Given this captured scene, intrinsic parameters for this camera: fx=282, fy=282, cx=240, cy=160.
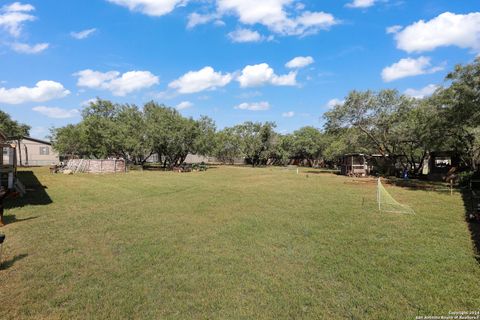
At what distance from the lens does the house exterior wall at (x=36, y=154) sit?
4580 cm

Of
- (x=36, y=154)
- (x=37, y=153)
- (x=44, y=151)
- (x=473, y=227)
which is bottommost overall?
(x=473, y=227)

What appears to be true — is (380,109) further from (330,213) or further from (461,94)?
(330,213)

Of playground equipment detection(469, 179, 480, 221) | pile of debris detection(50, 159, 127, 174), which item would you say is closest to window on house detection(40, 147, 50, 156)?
pile of debris detection(50, 159, 127, 174)

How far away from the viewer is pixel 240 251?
574 cm

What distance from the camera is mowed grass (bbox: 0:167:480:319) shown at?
3.72 metres

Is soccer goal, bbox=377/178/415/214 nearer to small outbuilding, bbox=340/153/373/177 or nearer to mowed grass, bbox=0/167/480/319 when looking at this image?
mowed grass, bbox=0/167/480/319

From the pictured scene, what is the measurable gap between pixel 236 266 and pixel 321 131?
111 ft

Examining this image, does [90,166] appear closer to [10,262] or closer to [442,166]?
[10,262]

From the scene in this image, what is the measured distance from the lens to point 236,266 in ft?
16.3

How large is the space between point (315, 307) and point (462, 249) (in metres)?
4.13

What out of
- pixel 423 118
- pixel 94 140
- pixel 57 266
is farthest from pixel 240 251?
pixel 94 140

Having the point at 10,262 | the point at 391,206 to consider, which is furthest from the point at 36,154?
the point at 391,206

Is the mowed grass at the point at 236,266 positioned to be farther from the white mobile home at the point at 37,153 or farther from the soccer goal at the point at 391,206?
the white mobile home at the point at 37,153

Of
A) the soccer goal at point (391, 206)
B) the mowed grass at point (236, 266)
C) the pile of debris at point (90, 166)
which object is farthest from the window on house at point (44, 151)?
the soccer goal at point (391, 206)
